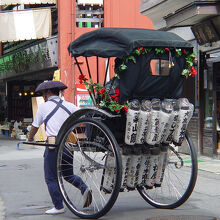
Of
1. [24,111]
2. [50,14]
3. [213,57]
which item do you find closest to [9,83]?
[24,111]

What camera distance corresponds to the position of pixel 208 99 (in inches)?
535

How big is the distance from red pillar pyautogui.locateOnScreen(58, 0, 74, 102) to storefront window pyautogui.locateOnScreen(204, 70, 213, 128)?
8.21m

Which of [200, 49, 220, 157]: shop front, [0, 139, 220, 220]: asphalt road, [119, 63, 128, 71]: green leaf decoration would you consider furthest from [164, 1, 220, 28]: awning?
[119, 63, 128, 71]: green leaf decoration

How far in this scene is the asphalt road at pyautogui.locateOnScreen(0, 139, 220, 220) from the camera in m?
6.21

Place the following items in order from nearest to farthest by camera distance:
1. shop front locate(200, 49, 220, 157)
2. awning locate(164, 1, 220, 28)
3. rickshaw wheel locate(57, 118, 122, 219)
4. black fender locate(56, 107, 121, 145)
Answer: rickshaw wheel locate(57, 118, 122, 219) → black fender locate(56, 107, 121, 145) → awning locate(164, 1, 220, 28) → shop front locate(200, 49, 220, 157)

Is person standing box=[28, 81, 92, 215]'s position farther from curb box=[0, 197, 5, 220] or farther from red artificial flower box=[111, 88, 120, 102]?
red artificial flower box=[111, 88, 120, 102]

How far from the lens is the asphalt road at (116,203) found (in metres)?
6.21

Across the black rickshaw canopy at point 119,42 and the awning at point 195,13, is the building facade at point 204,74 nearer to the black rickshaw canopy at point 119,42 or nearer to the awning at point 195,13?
the awning at point 195,13

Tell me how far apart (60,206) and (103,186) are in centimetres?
74

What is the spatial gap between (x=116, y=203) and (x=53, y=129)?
1620 millimetres

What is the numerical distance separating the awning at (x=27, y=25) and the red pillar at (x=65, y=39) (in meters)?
0.66

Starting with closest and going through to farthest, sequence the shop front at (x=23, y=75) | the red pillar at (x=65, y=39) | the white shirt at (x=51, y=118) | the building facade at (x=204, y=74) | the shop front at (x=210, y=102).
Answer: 1. the white shirt at (x=51, y=118)
2. the building facade at (x=204, y=74)
3. the shop front at (x=210, y=102)
4. the red pillar at (x=65, y=39)
5. the shop front at (x=23, y=75)

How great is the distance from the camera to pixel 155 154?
6.23m

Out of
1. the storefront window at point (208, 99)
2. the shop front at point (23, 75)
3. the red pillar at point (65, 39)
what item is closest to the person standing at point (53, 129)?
the storefront window at point (208, 99)
